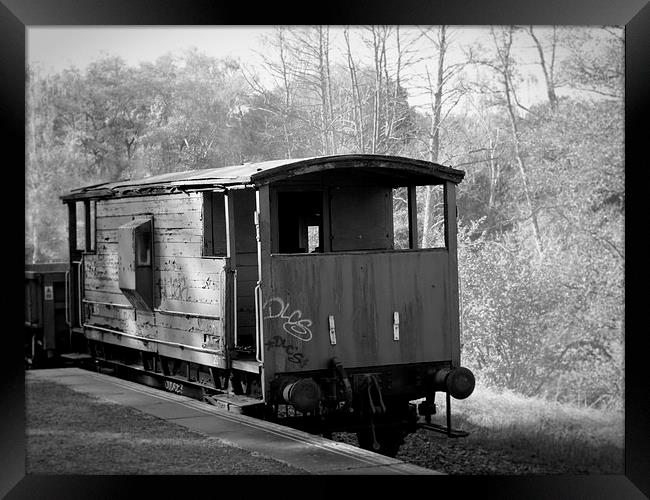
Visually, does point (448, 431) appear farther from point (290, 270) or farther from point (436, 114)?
point (436, 114)

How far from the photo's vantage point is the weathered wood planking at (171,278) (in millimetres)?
10641

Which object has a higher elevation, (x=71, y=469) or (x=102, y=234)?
(x=102, y=234)

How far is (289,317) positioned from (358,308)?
82 cm

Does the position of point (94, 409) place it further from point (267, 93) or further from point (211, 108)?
point (211, 108)

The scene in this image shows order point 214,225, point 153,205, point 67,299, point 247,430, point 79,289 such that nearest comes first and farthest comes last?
point 247,430
point 214,225
point 153,205
point 79,289
point 67,299

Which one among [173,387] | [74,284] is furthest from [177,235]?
[74,284]

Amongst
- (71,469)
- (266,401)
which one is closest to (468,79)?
(266,401)

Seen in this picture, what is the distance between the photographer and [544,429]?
16.0 metres

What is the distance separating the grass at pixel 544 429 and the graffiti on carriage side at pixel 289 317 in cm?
524

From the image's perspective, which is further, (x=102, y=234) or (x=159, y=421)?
(x=102, y=234)

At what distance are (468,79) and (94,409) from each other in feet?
41.0

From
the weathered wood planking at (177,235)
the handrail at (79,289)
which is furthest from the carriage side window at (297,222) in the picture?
the handrail at (79,289)

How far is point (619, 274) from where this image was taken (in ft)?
55.7

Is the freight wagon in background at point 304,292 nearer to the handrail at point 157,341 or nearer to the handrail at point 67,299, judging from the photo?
the handrail at point 157,341
